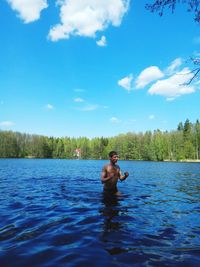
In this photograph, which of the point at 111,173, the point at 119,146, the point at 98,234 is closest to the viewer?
the point at 98,234

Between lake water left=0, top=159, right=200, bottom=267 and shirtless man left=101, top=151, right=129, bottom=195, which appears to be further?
shirtless man left=101, top=151, right=129, bottom=195

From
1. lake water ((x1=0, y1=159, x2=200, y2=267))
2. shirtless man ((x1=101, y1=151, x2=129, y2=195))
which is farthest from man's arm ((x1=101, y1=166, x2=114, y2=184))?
→ lake water ((x1=0, y1=159, x2=200, y2=267))

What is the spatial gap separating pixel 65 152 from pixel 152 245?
594 feet

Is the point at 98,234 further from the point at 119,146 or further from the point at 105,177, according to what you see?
the point at 119,146

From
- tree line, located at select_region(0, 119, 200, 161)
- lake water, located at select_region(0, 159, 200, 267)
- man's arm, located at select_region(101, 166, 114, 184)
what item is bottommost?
lake water, located at select_region(0, 159, 200, 267)

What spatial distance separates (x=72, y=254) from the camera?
5930 millimetres

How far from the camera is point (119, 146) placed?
159 metres

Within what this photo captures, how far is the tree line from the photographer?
12875cm

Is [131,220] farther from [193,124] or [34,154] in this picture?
[34,154]

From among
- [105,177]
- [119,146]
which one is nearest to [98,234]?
[105,177]

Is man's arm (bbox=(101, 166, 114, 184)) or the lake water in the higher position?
man's arm (bbox=(101, 166, 114, 184))

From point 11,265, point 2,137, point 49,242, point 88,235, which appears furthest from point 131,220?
point 2,137

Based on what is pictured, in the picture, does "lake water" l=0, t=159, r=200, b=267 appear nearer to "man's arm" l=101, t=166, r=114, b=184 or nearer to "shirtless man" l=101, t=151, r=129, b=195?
"man's arm" l=101, t=166, r=114, b=184

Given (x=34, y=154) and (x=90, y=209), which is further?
(x=34, y=154)
